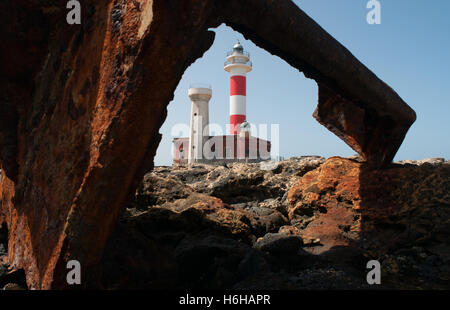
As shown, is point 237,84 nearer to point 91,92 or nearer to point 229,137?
point 229,137

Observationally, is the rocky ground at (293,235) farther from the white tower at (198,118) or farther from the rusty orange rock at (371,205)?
the white tower at (198,118)

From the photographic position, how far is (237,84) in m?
34.9

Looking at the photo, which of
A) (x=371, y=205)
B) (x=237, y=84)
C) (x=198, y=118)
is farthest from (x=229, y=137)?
(x=371, y=205)

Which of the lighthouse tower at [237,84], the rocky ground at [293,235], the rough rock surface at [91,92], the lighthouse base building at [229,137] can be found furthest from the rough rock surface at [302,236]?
the lighthouse tower at [237,84]

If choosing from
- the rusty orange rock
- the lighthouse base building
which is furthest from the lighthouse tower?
the rusty orange rock

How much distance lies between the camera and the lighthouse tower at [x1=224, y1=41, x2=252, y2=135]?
1300 inches

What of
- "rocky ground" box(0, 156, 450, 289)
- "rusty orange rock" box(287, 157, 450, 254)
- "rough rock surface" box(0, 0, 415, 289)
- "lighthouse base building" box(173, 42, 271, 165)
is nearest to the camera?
"rough rock surface" box(0, 0, 415, 289)

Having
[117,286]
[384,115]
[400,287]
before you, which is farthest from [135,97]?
[384,115]

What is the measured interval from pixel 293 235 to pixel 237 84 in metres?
32.8

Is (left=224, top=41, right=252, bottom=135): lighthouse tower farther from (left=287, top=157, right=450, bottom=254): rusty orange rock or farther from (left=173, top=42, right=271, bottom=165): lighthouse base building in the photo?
(left=287, top=157, right=450, bottom=254): rusty orange rock

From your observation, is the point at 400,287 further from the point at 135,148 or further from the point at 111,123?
the point at 111,123

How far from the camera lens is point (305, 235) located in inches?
133

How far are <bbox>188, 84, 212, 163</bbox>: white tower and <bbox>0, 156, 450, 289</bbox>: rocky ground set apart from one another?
25520 millimetres

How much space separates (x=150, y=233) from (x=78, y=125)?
1.51 m
